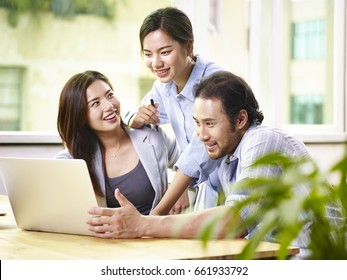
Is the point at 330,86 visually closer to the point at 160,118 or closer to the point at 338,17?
the point at 338,17

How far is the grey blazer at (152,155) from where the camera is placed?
9.08 ft

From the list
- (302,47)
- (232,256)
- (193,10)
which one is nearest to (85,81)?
(232,256)

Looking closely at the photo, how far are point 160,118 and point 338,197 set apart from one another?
234 centimetres

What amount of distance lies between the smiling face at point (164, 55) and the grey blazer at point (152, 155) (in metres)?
0.23

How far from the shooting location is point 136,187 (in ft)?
9.08

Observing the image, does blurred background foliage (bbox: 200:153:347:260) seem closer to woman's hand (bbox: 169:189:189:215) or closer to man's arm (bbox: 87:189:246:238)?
man's arm (bbox: 87:189:246:238)

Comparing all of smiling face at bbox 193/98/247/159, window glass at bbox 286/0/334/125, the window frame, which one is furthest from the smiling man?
window glass at bbox 286/0/334/125

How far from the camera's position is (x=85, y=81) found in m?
2.73

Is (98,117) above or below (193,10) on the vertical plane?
below

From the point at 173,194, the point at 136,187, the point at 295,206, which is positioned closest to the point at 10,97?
the point at 136,187

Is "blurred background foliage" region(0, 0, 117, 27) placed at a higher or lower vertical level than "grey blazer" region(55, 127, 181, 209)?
higher

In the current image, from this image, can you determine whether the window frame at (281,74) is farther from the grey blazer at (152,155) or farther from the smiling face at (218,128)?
the smiling face at (218,128)

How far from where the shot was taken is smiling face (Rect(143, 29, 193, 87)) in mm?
2793

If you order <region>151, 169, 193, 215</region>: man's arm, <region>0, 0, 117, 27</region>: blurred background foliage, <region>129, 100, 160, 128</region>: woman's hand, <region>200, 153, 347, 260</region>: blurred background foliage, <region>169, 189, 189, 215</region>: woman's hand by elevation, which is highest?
<region>0, 0, 117, 27</region>: blurred background foliage
